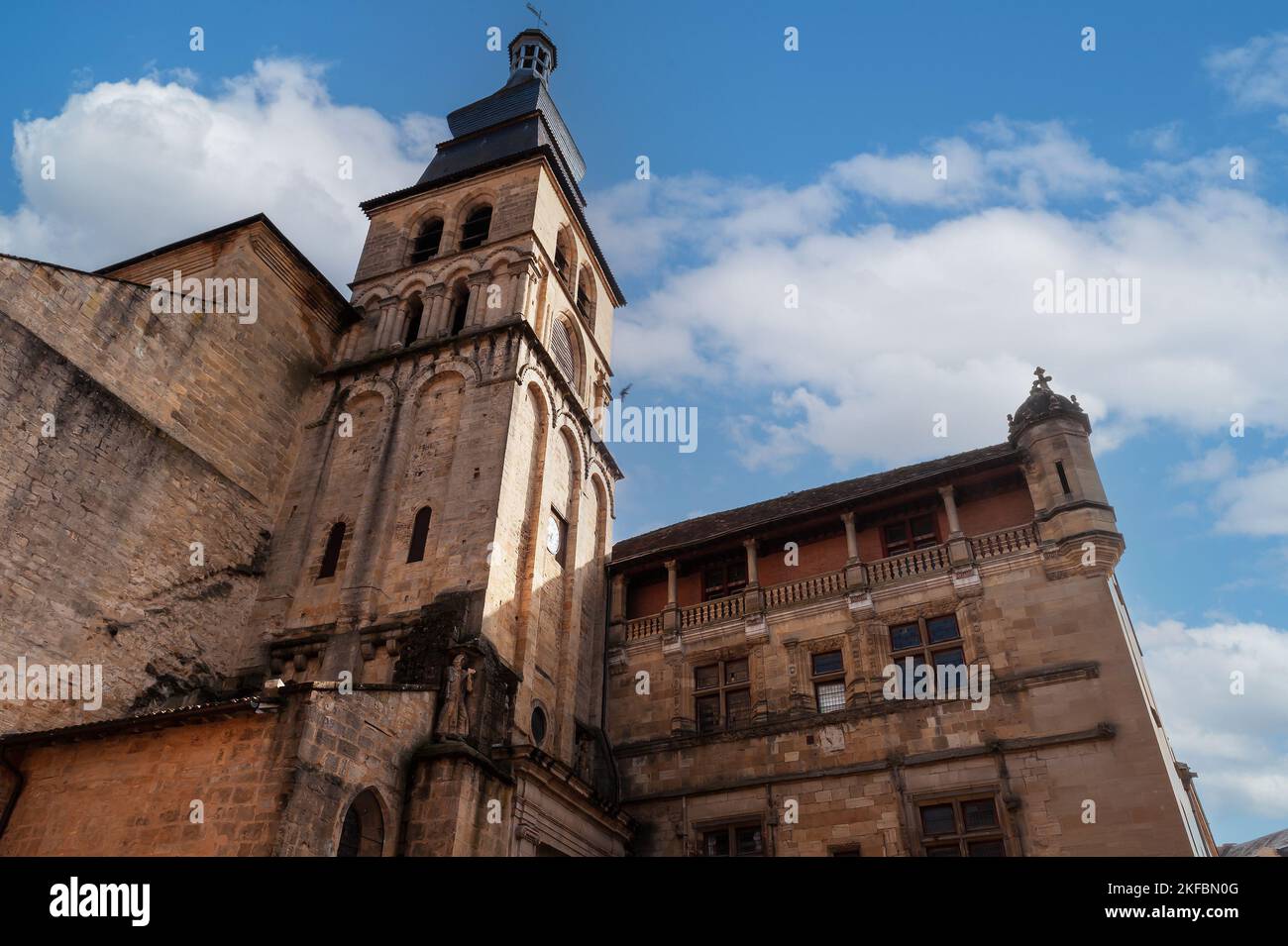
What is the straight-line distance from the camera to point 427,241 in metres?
27.3

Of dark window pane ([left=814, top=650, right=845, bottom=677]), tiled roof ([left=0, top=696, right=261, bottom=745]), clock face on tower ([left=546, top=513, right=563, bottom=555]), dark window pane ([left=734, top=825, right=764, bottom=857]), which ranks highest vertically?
clock face on tower ([left=546, top=513, right=563, bottom=555])

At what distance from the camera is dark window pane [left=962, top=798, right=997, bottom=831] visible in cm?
1536

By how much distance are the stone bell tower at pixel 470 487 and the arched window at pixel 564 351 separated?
82 mm

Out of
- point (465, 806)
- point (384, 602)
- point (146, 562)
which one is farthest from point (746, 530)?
point (146, 562)

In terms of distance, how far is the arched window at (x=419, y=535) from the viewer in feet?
60.6

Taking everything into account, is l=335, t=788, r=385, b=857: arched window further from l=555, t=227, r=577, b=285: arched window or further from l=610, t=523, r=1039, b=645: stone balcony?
l=555, t=227, r=577, b=285: arched window

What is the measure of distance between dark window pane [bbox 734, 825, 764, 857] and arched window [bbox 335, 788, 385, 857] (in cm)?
702

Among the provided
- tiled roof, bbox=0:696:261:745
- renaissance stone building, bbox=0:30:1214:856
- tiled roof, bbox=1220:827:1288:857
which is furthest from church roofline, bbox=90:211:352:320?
tiled roof, bbox=1220:827:1288:857

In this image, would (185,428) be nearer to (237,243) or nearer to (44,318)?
(44,318)

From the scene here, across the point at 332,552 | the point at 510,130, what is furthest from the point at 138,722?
the point at 510,130

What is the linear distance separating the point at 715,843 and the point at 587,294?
17.3 meters

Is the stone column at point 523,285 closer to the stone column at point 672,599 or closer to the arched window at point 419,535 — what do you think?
the arched window at point 419,535

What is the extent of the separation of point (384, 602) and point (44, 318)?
801 cm

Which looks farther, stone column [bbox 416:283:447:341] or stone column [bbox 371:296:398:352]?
stone column [bbox 371:296:398:352]
